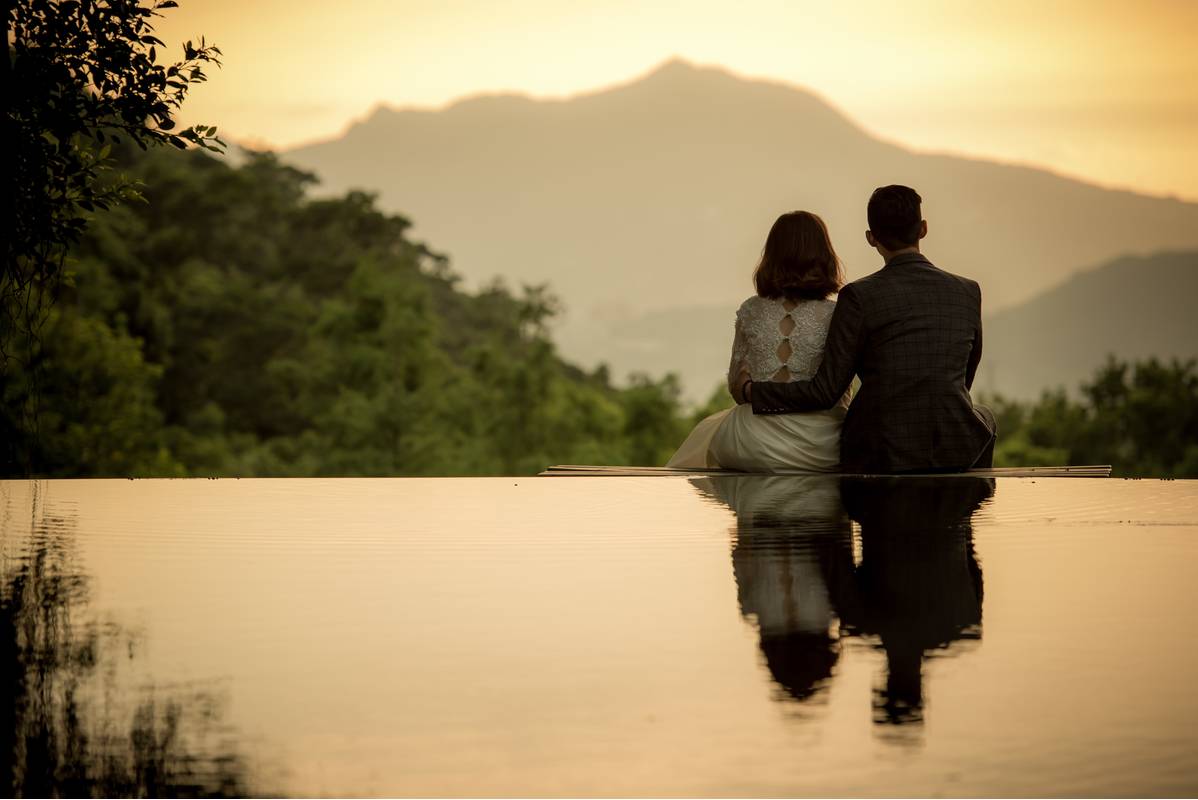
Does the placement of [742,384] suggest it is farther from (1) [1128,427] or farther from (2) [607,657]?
(1) [1128,427]

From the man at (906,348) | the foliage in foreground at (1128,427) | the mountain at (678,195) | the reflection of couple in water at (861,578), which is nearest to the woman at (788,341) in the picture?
the man at (906,348)

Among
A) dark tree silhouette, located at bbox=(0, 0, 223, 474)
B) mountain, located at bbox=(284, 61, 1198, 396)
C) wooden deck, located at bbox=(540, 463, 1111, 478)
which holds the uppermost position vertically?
mountain, located at bbox=(284, 61, 1198, 396)

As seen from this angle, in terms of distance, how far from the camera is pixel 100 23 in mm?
5828

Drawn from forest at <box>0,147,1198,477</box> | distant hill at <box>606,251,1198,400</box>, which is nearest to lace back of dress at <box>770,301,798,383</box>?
forest at <box>0,147,1198,477</box>

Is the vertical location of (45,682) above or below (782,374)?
below

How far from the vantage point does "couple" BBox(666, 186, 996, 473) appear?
6055 mm

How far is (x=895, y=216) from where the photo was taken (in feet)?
19.8

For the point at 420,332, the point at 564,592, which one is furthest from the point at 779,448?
the point at 420,332

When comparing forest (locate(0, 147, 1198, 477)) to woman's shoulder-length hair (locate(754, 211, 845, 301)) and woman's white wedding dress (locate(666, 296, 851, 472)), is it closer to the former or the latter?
woman's white wedding dress (locate(666, 296, 851, 472))

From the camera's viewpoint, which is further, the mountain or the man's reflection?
the mountain

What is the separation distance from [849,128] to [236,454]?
407 feet

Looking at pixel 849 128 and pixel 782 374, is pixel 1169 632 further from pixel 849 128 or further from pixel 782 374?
pixel 849 128

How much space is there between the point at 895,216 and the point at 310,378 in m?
43.4

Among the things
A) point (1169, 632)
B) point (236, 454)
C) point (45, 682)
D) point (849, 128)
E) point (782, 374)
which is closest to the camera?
Answer: point (45, 682)
